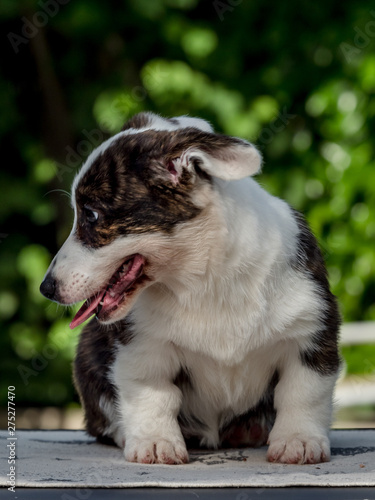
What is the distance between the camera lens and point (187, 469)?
2.96m

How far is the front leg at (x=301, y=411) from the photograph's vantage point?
3121mm

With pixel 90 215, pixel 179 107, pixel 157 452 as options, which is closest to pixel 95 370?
pixel 157 452

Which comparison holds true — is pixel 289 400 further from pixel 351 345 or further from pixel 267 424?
pixel 351 345

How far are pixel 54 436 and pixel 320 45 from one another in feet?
11.6

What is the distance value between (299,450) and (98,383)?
3.29ft

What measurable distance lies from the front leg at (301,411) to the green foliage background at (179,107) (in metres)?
2.95

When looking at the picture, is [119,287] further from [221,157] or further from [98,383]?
[98,383]

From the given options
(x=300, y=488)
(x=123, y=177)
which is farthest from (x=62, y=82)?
(x=300, y=488)

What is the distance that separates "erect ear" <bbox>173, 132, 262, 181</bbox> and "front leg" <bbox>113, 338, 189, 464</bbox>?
705mm

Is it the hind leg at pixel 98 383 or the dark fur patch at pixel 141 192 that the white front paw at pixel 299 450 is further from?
the dark fur patch at pixel 141 192

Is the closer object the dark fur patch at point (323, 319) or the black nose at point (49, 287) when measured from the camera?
the black nose at point (49, 287)

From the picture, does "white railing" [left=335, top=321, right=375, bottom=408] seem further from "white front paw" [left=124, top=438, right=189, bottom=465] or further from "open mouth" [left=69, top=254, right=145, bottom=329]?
"open mouth" [left=69, top=254, right=145, bottom=329]

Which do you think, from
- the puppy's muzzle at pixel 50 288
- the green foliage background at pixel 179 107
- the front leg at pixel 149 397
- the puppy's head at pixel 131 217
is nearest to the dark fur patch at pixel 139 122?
the puppy's head at pixel 131 217

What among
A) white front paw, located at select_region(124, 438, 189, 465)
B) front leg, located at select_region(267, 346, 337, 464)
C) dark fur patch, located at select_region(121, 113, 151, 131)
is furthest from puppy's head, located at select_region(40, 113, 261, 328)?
front leg, located at select_region(267, 346, 337, 464)
